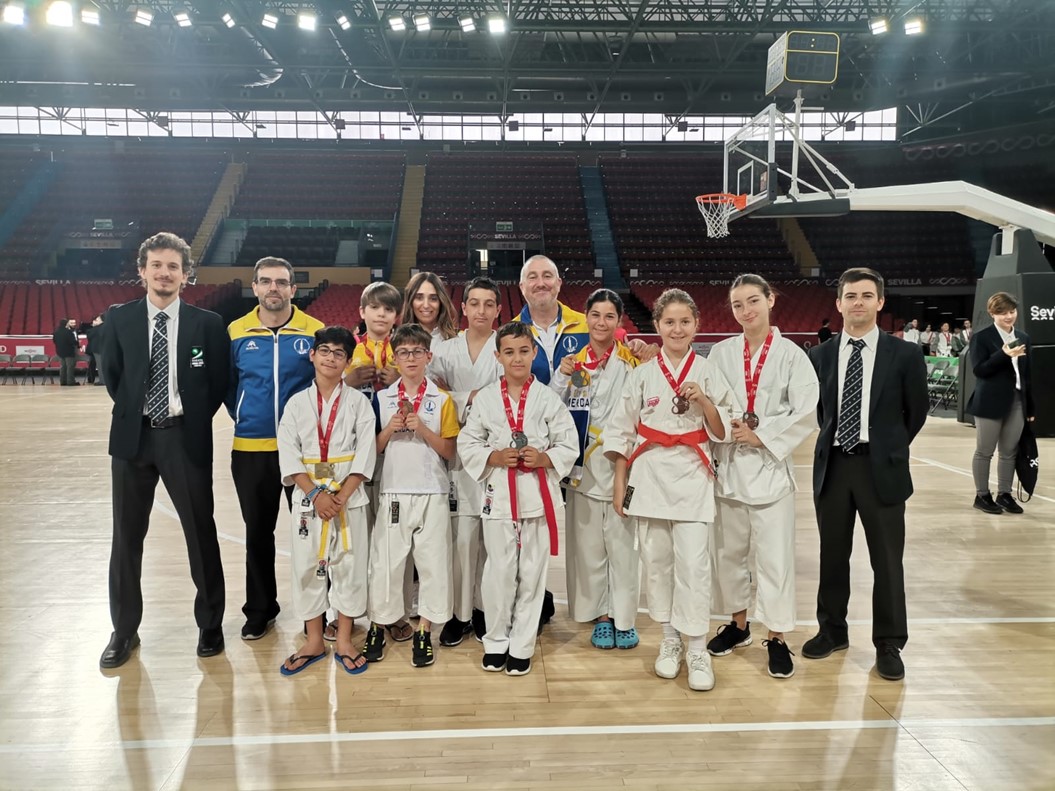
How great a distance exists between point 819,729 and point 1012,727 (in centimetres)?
74

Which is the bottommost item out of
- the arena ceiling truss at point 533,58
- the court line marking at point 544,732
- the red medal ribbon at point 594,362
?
the court line marking at point 544,732

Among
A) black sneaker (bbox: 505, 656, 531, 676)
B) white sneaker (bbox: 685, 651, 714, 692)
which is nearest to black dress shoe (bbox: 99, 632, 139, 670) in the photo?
black sneaker (bbox: 505, 656, 531, 676)

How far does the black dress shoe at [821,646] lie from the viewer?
3256 millimetres

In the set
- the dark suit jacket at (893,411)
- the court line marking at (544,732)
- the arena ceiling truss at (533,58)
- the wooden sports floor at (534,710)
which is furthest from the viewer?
the arena ceiling truss at (533,58)

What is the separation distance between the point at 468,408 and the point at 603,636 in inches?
50.3

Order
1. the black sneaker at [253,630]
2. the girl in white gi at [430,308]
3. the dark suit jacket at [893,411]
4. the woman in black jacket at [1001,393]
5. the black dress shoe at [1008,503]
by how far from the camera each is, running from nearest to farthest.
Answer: the dark suit jacket at [893,411] < the black sneaker at [253,630] < the girl in white gi at [430,308] < the woman in black jacket at [1001,393] < the black dress shoe at [1008,503]

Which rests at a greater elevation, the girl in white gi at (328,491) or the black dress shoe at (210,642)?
the girl in white gi at (328,491)

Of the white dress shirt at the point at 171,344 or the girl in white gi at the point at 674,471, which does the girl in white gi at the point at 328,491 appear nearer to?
the white dress shirt at the point at 171,344

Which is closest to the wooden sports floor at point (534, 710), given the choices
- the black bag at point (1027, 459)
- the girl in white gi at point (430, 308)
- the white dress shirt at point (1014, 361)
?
the girl in white gi at point (430, 308)

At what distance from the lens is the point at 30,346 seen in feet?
58.0

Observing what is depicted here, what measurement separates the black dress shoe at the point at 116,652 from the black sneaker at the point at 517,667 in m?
1.76

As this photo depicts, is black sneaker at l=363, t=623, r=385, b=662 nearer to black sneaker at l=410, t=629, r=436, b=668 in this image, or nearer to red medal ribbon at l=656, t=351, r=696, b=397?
black sneaker at l=410, t=629, r=436, b=668

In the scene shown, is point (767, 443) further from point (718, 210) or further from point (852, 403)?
point (718, 210)

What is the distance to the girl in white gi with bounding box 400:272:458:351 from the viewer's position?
366 centimetres
